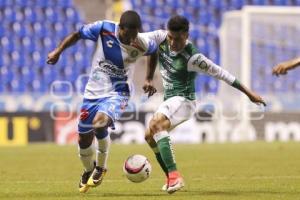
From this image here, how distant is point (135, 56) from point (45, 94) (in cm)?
1425

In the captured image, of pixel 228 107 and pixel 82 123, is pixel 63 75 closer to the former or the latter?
pixel 228 107

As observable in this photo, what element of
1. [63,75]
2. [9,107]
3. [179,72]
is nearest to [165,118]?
[179,72]

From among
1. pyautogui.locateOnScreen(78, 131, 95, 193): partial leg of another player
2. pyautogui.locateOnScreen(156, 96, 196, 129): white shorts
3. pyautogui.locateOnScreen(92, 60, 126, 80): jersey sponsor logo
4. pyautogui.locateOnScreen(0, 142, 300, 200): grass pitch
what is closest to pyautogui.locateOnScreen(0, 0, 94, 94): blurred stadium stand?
pyautogui.locateOnScreen(0, 142, 300, 200): grass pitch

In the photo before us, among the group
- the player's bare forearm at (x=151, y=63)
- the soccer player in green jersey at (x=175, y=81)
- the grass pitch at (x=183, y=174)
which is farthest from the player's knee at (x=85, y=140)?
the player's bare forearm at (x=151, y=63)

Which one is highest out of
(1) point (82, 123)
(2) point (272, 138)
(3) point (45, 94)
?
(1) point (82, 123)

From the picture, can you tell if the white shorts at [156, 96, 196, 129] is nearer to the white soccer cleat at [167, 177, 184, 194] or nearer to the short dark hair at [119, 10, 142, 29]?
the white soccer cleat at [167, 177, 184, 194]

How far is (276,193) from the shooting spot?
28.7 feet

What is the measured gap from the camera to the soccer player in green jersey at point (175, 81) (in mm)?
8737

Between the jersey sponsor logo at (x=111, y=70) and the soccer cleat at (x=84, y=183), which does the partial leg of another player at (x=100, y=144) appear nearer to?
the soccer cleat at (x=84, y=183)

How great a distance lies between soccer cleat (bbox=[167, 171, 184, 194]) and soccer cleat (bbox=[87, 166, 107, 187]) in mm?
1006

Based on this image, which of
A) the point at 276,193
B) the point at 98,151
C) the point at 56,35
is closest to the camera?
the point at 276,193

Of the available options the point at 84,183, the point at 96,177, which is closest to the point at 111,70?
the point at 96,177

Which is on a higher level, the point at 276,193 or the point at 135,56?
the point at 135,56

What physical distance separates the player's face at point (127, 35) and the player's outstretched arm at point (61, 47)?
495 millimetres
